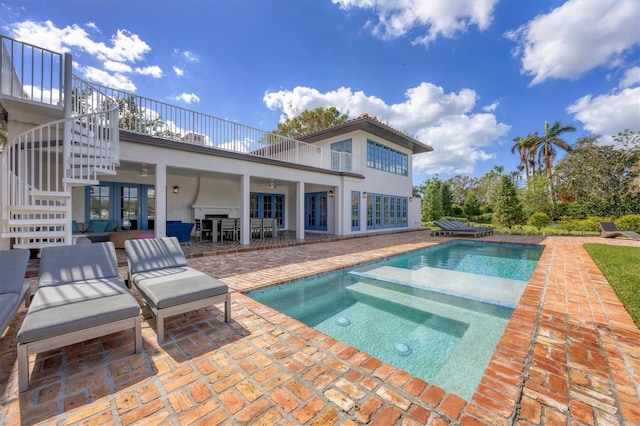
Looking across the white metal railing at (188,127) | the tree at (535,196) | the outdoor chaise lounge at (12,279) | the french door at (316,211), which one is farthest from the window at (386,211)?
the outdoor chaise lounge at (12,279)

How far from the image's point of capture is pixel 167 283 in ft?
10.2

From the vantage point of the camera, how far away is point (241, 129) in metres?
9.28

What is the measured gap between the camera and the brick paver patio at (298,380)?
165cm

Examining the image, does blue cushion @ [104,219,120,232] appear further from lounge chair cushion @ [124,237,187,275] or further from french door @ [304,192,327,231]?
french door @ [304,192,327,231]

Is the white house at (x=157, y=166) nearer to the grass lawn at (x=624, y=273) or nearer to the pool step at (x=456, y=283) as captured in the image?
the pool step at (x=456, y=283)

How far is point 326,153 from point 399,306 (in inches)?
391

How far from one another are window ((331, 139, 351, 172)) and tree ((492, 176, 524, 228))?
939 cm

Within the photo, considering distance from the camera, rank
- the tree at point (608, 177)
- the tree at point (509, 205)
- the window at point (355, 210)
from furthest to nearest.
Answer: the tree at point (608, 177), the tree at point (509, 205), the window at point (355, 210)

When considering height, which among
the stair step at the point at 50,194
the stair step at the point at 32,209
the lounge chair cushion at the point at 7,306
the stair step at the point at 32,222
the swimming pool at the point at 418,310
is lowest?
the swimming pool at the point at 418,310

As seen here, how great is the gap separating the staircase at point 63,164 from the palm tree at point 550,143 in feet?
113

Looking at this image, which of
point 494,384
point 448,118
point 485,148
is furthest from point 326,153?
point 485,148

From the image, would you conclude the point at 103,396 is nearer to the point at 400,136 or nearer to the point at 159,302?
the point at 159,302

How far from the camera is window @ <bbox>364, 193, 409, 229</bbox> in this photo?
14.3 m

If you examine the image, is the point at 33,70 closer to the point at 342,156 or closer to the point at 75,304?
the point at 75,304
